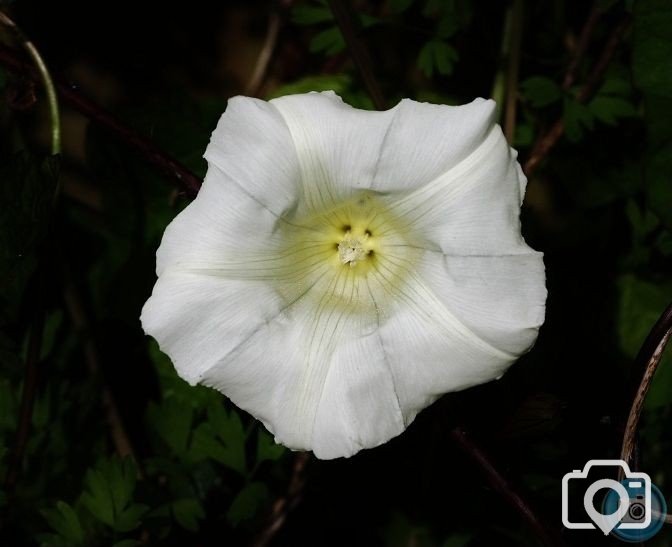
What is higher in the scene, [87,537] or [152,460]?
[152,460]

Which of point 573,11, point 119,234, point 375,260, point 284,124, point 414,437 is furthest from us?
point 573,11

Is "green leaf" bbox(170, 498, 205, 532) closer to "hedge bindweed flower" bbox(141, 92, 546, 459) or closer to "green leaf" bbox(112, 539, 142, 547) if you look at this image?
"green leaf" bbox(112, 539, 142, 547)

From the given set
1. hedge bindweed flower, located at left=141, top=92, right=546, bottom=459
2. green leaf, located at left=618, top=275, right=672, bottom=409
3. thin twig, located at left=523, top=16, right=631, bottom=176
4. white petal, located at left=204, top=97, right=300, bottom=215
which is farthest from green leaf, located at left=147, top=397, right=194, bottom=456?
green leaf, located at left=618, top=275, right=672, bottom=409

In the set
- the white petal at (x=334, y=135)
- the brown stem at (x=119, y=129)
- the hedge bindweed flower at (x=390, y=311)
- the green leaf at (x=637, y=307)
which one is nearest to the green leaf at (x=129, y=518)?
the hedge bindweed flower at (x=390, y=311)

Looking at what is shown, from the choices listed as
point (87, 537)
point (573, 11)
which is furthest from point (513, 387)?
point (573, 11)

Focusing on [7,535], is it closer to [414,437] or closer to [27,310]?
[27,310]

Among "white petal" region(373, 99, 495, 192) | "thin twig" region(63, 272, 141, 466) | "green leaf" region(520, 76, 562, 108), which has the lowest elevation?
"white petal" region(373, 99, 495, 192)

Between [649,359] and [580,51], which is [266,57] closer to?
[580,51]
